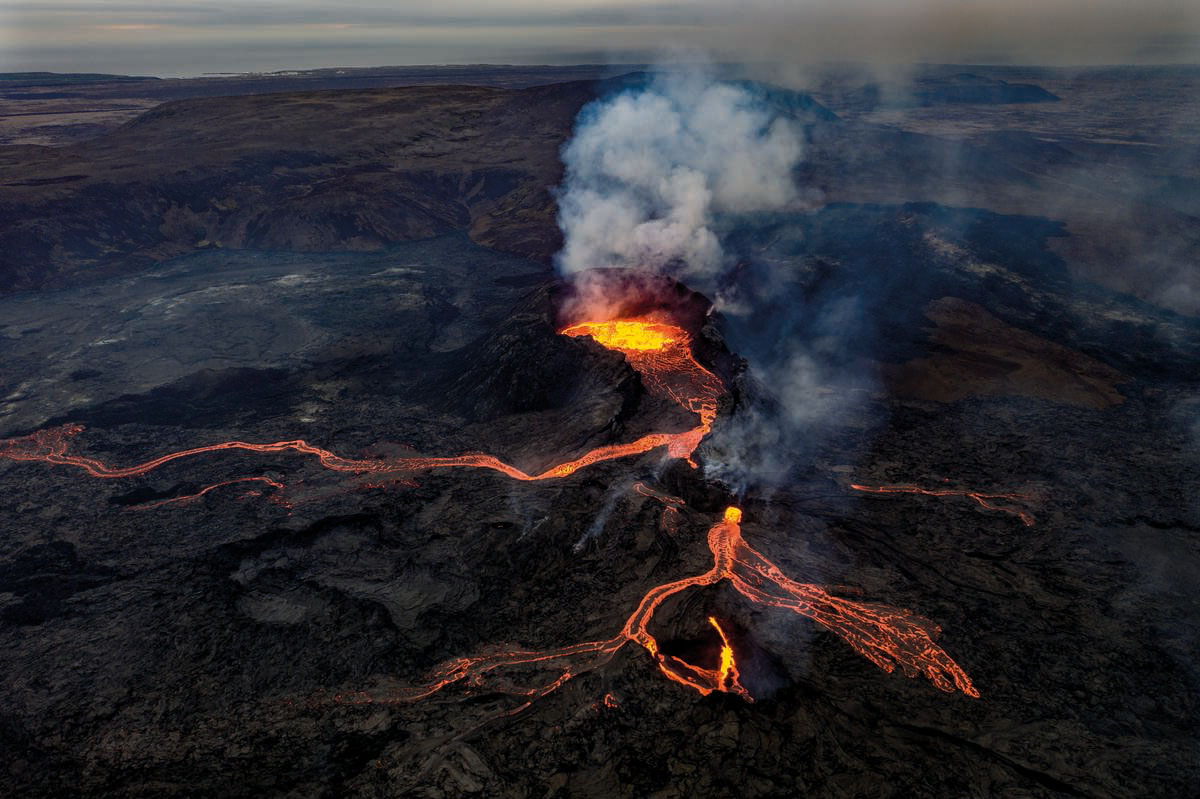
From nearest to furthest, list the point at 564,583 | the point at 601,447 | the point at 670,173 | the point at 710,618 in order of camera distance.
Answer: the point at 710,618 → the point at 564,583 → the point at 601,447 → the point at 670,173

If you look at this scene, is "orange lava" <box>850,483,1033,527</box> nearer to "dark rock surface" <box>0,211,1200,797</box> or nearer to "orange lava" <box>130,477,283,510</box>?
"dark rock surface" <box>0,211,1200,797</box>

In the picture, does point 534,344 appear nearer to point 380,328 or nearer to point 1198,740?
point 380,328

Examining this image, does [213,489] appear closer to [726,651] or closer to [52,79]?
[726,651]

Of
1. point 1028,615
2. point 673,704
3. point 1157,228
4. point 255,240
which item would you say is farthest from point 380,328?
point 1157,228

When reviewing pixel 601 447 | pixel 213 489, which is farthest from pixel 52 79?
pixel 601 447

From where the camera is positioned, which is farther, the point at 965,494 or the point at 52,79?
the point at 52,79

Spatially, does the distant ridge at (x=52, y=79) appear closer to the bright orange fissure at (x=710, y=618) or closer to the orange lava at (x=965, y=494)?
the bright orange fissure at (x=710, y=618)

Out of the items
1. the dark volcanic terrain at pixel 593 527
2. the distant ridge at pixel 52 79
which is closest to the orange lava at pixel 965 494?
the dark volcanic terrain at pixel 593 527

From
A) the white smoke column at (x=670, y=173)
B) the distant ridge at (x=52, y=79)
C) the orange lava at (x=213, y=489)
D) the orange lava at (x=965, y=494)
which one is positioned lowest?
the orange lava at (x=965, y=494)
